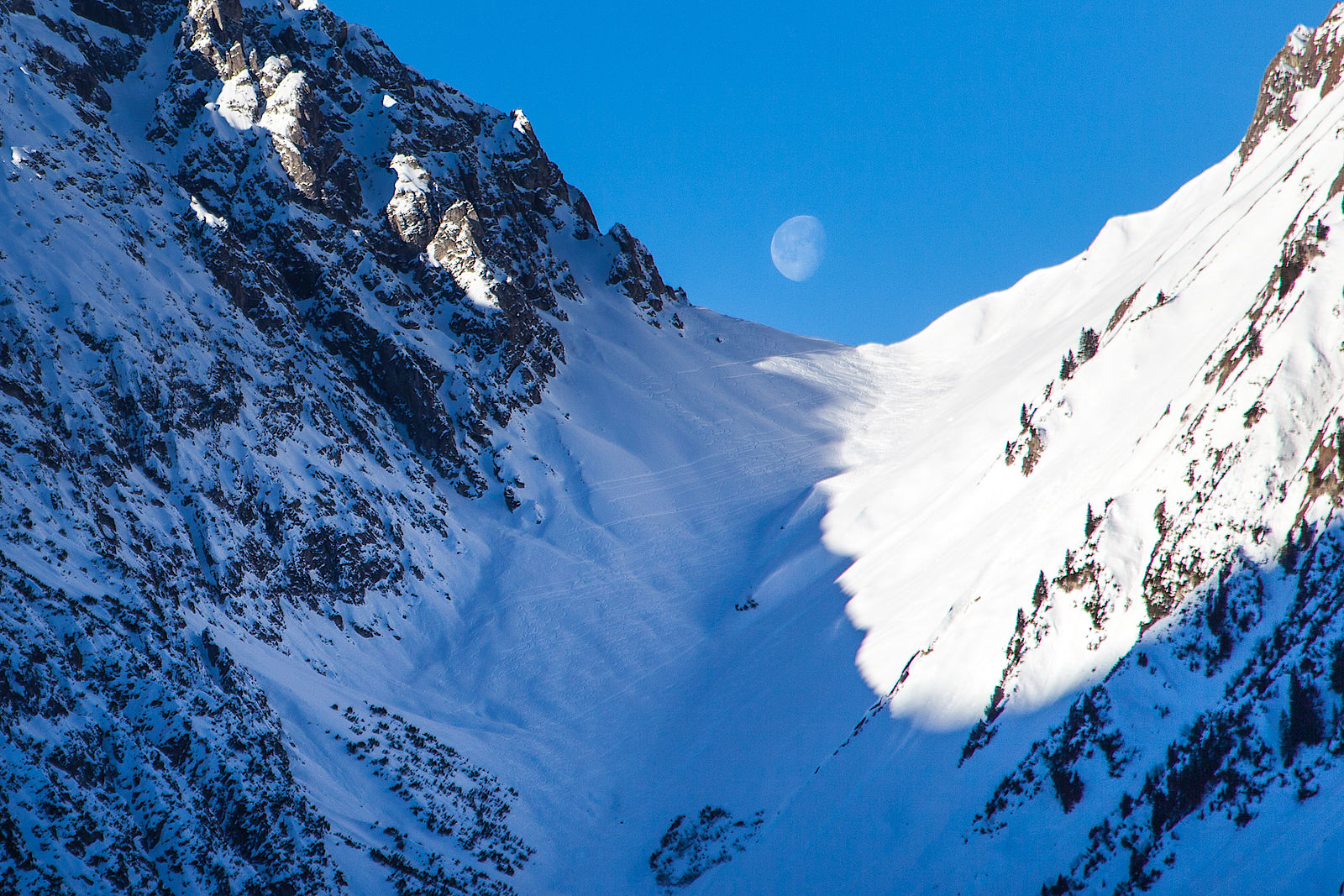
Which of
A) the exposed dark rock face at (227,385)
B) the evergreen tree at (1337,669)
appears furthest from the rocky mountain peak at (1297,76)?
the exposed dark rock face at (227,385)

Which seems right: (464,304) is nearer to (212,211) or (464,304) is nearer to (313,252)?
(313,252)

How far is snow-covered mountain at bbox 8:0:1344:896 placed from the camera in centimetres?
2000

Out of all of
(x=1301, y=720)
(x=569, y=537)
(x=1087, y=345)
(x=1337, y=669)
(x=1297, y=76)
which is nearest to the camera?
(x=1337, y=669)

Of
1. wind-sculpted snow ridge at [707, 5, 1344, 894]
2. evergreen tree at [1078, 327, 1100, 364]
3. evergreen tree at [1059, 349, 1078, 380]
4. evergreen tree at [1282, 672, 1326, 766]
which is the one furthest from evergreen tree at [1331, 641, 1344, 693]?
evergreen tree at [1059, 349, 1078, 380]

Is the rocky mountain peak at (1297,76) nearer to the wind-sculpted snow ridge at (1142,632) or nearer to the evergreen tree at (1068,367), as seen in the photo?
the wind-sculpted snow ridge at (1142,632)

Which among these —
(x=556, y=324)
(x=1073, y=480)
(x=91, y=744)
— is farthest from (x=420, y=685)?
(x=556, y=324)

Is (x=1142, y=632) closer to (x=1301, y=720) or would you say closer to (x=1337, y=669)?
(x=1301, y=720)

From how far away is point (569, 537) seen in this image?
194 feet

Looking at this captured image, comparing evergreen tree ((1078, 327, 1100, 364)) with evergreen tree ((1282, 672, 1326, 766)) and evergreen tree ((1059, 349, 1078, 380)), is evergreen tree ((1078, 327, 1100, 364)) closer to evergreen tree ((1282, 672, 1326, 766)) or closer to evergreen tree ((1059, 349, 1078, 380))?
evergreen tree ((1059, 349, 1078, 380))

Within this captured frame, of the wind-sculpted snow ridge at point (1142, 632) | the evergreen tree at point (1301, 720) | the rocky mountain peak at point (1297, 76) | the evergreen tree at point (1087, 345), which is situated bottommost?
the evergreen tree at point (1301, 720)

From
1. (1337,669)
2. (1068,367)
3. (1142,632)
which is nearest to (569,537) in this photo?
(1068,367)

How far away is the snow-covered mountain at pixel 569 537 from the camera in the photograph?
20000 millimetres

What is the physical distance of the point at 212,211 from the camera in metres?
64.5

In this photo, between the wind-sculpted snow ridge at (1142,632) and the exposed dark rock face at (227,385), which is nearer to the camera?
the wind-sculpted snow ridge at (1142,632)
